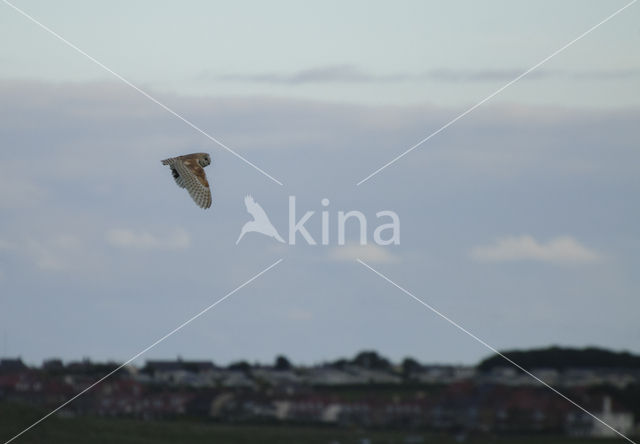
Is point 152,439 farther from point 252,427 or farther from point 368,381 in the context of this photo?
point 368,381

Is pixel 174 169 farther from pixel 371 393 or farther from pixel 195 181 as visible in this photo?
pixel 371 393

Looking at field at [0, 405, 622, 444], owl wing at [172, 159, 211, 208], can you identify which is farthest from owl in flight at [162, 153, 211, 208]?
field at [0, 405, 622, 444]

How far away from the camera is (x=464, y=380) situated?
153 feet

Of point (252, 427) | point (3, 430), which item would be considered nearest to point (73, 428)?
point (3, 430)

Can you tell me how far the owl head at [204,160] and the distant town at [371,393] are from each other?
53.8 feet

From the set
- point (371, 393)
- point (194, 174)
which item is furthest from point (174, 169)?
point (371, 393)

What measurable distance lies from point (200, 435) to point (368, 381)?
550cm

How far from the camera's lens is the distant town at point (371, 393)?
44.1 meters

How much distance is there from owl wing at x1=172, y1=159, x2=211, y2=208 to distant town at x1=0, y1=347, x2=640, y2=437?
16.5 metres

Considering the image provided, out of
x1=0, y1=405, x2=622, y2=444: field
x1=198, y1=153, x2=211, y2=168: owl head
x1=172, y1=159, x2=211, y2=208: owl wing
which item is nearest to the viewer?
x1=172, y1=159, x2=211, y2=208: owl wing

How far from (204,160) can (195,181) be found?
501 mm

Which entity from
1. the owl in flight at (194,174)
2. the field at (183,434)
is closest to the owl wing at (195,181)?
the owl in flight at (194,174)

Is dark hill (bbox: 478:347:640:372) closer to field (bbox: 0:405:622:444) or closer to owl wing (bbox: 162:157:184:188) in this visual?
Answer: field (bbox: 0:405:622:444)

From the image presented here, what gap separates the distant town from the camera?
44.1 metres
